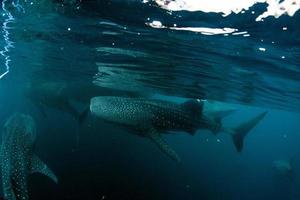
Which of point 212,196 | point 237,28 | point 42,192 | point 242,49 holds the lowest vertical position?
point 212,196

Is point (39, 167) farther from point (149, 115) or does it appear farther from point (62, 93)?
point (62, 93)

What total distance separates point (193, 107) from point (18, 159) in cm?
541

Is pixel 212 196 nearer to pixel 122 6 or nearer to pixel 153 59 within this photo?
pixel 153 59

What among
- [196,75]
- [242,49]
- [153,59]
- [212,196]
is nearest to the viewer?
[242,49]

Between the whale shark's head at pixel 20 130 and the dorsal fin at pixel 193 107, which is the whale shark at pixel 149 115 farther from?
the whale shark's head at pixel 20 130

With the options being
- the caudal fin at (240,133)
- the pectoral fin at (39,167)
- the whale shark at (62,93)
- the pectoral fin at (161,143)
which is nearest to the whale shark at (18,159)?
the pectoral fin at (39,167)

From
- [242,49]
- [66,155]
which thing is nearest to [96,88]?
[66,155]

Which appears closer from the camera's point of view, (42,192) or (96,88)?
(42,192)

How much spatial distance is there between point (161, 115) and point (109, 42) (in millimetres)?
7740

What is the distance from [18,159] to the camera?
8273 millimetres

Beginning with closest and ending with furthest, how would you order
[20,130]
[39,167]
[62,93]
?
[39,167], [20,130], [62,93]

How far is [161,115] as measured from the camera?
9617 millimetres

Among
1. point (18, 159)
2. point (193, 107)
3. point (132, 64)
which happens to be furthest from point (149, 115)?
point (132, 64)

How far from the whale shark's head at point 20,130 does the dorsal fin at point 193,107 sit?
4775 millimetres
